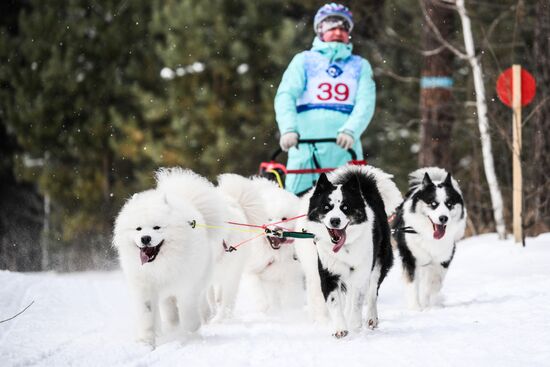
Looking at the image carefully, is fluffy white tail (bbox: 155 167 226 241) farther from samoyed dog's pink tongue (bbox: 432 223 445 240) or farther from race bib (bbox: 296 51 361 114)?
samoyed dog's pink tongue (bbox: 432 223 445 240)

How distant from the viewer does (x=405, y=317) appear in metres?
5.27

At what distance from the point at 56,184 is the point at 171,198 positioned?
13.7 m

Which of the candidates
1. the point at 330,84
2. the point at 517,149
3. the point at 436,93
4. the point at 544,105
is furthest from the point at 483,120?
the point at 330,84

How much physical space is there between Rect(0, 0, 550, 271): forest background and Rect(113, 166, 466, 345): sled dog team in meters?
9.13

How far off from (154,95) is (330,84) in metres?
11.5

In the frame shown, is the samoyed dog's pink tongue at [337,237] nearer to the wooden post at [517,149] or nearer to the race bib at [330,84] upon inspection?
the race bib at [330,84]

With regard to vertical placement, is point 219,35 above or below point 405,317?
above

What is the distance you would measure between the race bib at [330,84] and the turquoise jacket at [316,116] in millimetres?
36

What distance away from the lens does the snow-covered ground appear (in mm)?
3805

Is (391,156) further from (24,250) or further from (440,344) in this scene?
(440,344)

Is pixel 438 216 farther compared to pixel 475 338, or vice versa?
pixel 438 216

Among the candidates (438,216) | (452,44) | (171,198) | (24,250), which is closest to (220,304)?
(171,198)

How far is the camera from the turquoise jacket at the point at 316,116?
20.3 ft

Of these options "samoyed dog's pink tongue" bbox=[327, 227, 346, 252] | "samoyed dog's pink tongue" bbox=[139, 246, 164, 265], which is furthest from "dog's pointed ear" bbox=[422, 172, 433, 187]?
"samoyed dog's pink tongue" bbox=[139, 246, 164, 265]
